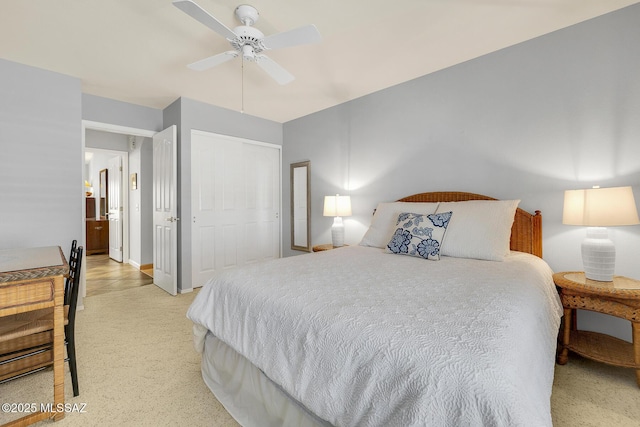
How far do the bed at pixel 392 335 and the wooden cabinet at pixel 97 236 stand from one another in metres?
6.01

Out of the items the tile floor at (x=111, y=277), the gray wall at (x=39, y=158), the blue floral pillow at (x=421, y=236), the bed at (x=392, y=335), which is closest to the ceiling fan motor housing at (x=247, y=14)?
the bed at (x=392, y=335)

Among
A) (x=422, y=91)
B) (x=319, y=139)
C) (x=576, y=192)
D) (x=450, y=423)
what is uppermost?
(x=422, y=91)

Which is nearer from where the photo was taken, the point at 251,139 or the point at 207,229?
the point at 207,229

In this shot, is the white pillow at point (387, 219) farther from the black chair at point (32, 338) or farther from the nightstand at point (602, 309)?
the black chair at point (32, 338)

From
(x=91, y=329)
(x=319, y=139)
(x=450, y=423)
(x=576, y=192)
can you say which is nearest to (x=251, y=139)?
(x=319, y=139)

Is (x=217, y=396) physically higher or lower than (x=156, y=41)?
lower

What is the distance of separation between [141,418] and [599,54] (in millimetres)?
3799

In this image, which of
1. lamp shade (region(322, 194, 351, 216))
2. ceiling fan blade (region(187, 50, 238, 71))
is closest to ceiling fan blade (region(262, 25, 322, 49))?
ceiling fan blade (region(187, 50, 238, 71))

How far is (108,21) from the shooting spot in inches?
82.6

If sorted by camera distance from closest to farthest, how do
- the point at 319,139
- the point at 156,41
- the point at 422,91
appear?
the point at 156,41, the point at 422,91, the point at 319,139

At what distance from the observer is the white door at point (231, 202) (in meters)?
3.77

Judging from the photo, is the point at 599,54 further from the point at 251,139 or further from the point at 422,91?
the point at 251,139

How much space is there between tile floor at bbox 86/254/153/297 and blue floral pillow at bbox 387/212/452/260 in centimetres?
357

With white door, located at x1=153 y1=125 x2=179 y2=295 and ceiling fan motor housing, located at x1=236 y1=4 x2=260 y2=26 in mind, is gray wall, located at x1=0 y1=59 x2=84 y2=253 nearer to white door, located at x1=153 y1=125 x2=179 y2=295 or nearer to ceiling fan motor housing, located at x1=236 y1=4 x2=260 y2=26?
white door, located at x1=153 y1=125 x2=179 y2=295
